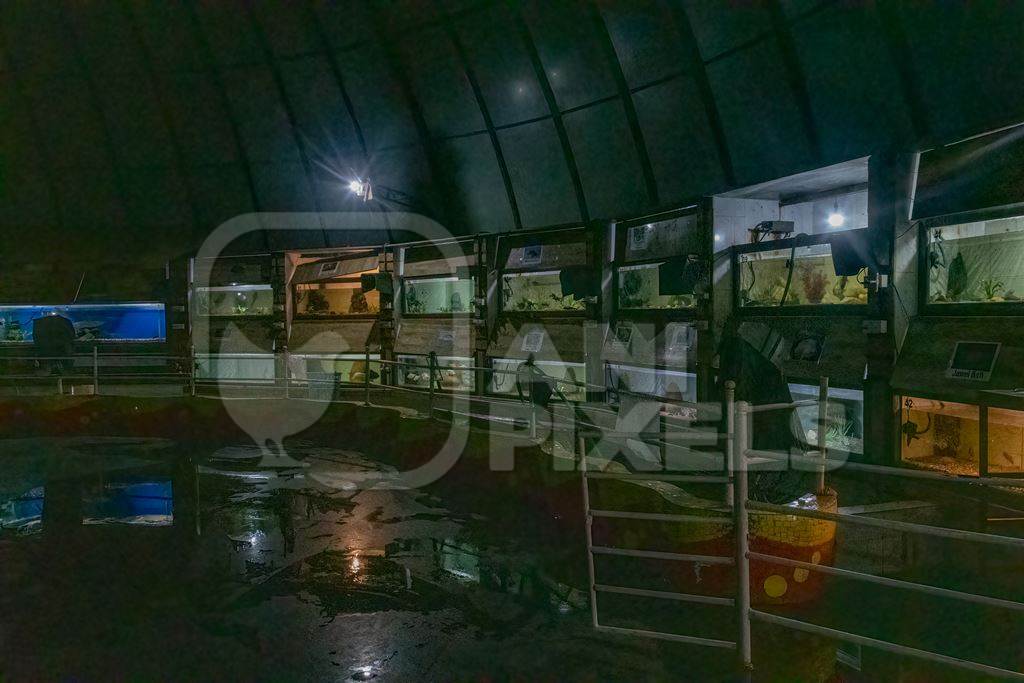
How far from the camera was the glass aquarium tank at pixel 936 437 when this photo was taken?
9047mm

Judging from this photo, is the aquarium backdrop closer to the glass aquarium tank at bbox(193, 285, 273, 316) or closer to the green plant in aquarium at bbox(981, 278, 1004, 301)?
the glass aquarium tank at bbox(193, 285, 273, 316)

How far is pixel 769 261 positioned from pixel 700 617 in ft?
24.9

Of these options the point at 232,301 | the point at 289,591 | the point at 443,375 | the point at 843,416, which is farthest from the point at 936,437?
the point at 232,301

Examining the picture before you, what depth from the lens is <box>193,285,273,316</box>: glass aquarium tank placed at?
2208cm

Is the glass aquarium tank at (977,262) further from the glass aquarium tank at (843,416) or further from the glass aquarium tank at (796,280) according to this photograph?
the glass aquarium tank at (843,416)

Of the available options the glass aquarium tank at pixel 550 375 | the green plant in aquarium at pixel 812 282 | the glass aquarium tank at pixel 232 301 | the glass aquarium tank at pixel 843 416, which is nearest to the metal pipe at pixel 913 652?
the glass aquarium tank at pixel 843 416

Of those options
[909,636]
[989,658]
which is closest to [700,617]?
[909,636]

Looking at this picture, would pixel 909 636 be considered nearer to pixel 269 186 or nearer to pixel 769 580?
pixel 769 580

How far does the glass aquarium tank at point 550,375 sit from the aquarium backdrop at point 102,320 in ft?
41.3

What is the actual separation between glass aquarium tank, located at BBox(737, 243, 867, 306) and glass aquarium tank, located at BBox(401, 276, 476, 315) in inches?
314

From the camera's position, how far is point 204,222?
2162cm

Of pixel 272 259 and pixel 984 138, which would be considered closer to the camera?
pixel 984 138

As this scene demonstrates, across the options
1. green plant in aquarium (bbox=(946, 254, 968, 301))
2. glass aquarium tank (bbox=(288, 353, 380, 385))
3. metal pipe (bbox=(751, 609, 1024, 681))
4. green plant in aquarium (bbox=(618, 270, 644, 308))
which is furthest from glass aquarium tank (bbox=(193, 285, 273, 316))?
metal pipe (bbox=(751, 609, 1024, 681))

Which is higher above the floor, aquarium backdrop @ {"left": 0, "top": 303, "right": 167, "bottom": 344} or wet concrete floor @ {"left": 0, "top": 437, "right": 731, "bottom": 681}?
aquarium backdrop @ {"left": 0, "top": 303, "right": 167, "bottom": 344}
